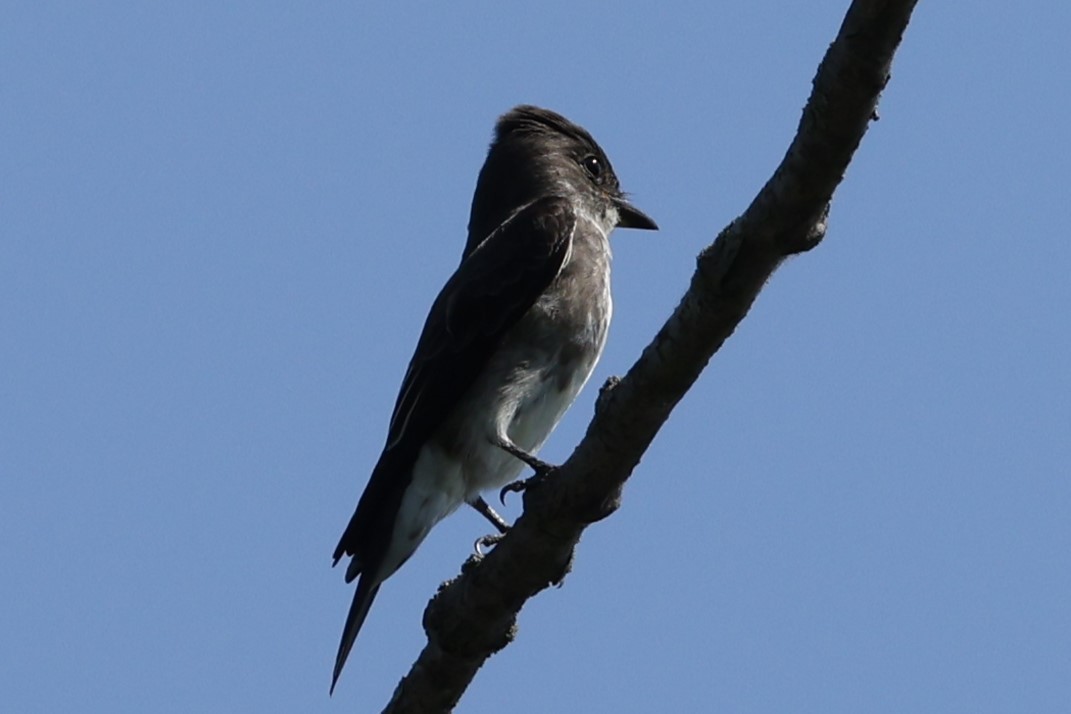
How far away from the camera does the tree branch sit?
5.18 meters

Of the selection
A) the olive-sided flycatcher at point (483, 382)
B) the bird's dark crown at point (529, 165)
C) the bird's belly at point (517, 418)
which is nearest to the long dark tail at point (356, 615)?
the olive-sided flycatcher at point (483, 382)

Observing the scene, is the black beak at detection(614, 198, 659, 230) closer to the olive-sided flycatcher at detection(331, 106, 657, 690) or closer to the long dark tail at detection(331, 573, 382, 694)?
the olive-sided flycatcher at detection(331, 106, 657, 690)

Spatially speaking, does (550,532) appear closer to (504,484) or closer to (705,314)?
(705,314)

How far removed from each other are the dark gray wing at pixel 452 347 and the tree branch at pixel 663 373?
1.47m

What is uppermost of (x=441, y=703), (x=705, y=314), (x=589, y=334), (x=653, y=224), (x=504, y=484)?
(x=653, y=224)

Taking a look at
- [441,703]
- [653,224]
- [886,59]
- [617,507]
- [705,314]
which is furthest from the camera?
[653,224]

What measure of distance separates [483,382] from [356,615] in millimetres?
1310

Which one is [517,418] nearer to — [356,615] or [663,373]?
[356,615]

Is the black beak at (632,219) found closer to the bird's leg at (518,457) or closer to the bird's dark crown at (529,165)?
the bird's dark crown at (529,165)

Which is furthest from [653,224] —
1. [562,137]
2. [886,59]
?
[886,59]

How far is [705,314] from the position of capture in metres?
5.74

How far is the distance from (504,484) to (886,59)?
3.92m

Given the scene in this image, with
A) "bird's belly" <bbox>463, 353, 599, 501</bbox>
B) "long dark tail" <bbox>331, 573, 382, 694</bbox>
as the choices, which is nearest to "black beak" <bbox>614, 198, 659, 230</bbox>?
"bird's belly" <bbox>463, 353, 599, 501</bbox>

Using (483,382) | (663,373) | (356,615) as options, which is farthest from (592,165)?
(663,373)
